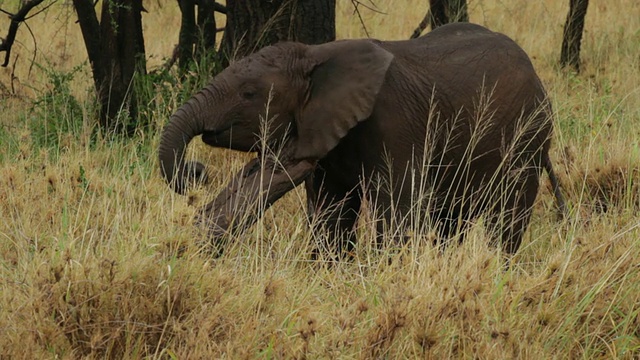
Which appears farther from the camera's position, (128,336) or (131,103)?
(131,103)

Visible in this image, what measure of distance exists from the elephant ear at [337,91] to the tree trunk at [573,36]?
529 centimetres

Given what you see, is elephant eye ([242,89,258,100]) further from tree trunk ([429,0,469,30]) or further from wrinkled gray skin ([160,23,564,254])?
tree trunk ([429,0,469,30])

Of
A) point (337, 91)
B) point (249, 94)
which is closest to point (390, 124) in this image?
point (337, 91)

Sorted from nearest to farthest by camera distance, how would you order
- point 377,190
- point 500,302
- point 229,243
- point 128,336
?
1. point 128,336
2. point 500,302
3. point 229,243
4. point 377,190

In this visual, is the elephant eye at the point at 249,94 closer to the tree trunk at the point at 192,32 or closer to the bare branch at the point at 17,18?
the tree trunk at the point at 192,32

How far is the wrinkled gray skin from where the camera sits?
234 inches

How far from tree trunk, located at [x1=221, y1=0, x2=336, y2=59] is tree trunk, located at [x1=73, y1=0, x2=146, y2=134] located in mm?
763

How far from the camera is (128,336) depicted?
450 cm

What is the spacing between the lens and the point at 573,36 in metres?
11.4

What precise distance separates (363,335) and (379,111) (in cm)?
178

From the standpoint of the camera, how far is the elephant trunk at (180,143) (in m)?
5.74

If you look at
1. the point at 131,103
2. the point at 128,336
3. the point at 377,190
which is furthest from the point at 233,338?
the point at 131,103

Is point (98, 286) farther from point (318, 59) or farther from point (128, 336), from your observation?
point (318, 59)

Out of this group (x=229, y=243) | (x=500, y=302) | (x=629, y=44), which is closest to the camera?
(x=500, y=302)
